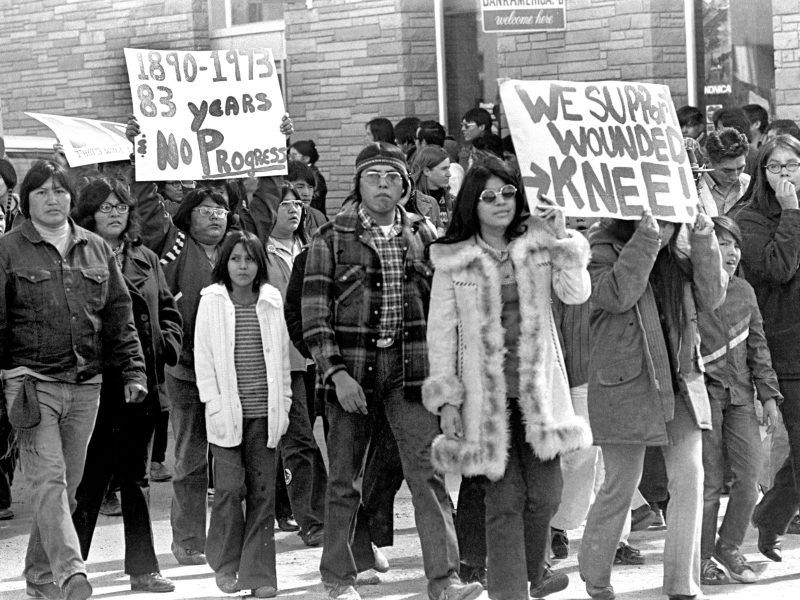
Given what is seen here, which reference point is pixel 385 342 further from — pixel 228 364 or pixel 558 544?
pixel 558 544

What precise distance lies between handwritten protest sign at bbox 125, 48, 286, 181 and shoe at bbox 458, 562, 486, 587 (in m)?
3.01

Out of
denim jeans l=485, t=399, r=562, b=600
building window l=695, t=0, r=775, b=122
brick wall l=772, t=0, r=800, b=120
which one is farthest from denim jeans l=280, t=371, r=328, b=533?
building window l=695, t=0, r=775, b=122

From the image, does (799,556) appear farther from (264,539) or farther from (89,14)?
(89,14)

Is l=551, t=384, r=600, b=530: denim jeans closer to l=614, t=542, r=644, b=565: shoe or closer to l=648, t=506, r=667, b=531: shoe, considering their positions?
l=614, t=542, r=644, b=565: shoe

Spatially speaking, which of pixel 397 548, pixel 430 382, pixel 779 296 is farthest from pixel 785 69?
pixel 430 382

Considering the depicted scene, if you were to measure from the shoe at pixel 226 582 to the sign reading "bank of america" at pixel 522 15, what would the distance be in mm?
6418

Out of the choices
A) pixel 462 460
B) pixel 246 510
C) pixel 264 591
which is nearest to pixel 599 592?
pixel 462 460

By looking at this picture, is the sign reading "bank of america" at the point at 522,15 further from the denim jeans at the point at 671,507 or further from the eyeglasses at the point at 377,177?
the denim jeans at the point at 671,507

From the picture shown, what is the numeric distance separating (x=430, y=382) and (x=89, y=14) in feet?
37.8

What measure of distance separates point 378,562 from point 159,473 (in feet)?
9.99

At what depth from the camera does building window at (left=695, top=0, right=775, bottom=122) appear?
1299 centimetres

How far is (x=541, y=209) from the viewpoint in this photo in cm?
630

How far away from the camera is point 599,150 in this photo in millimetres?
6367

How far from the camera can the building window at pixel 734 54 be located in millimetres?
12992
